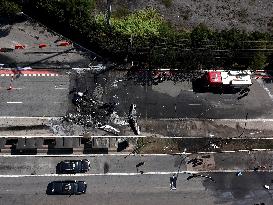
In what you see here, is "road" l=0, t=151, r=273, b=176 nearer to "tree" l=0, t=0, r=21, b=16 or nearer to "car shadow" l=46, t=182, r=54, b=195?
"car shadow" l=46, t=182, r=54, b=195

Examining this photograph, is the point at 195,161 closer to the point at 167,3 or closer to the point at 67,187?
the point at 67,187

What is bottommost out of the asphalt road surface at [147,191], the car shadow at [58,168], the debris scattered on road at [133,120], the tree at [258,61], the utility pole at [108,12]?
the asphalt road surface at [147,191]

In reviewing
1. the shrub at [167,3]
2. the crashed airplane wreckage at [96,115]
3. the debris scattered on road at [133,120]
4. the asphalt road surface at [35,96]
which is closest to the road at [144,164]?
the debris scattered on road at [133,120]

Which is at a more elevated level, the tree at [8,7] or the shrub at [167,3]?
the shrub at [167,3]

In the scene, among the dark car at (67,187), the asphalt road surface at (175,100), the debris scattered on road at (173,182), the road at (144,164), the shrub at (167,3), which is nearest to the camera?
the dark car at (67,187)

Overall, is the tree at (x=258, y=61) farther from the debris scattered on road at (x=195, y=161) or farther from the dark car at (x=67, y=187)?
the dark car at (x=67, y=187)

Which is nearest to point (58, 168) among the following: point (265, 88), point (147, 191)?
point (147, 191)
